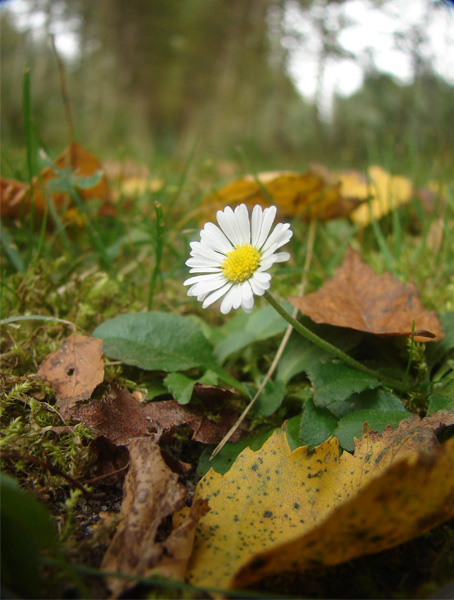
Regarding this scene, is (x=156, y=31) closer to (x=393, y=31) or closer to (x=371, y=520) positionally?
(x=393, y=31)

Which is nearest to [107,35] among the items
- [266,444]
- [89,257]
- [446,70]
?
[446,70]

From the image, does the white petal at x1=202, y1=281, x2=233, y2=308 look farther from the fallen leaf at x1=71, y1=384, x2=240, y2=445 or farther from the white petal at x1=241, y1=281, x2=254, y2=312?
the fallen leaf at x1=71, y1=384, x2=240, y2=445

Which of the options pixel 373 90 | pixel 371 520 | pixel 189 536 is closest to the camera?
pixel 371 520

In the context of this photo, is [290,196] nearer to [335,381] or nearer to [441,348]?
[441,348]

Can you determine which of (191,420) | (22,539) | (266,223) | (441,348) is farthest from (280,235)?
(22,539)

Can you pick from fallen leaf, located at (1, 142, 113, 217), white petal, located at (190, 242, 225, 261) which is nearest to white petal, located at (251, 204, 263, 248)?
white petal, located at (190, 242, 225, 261)
